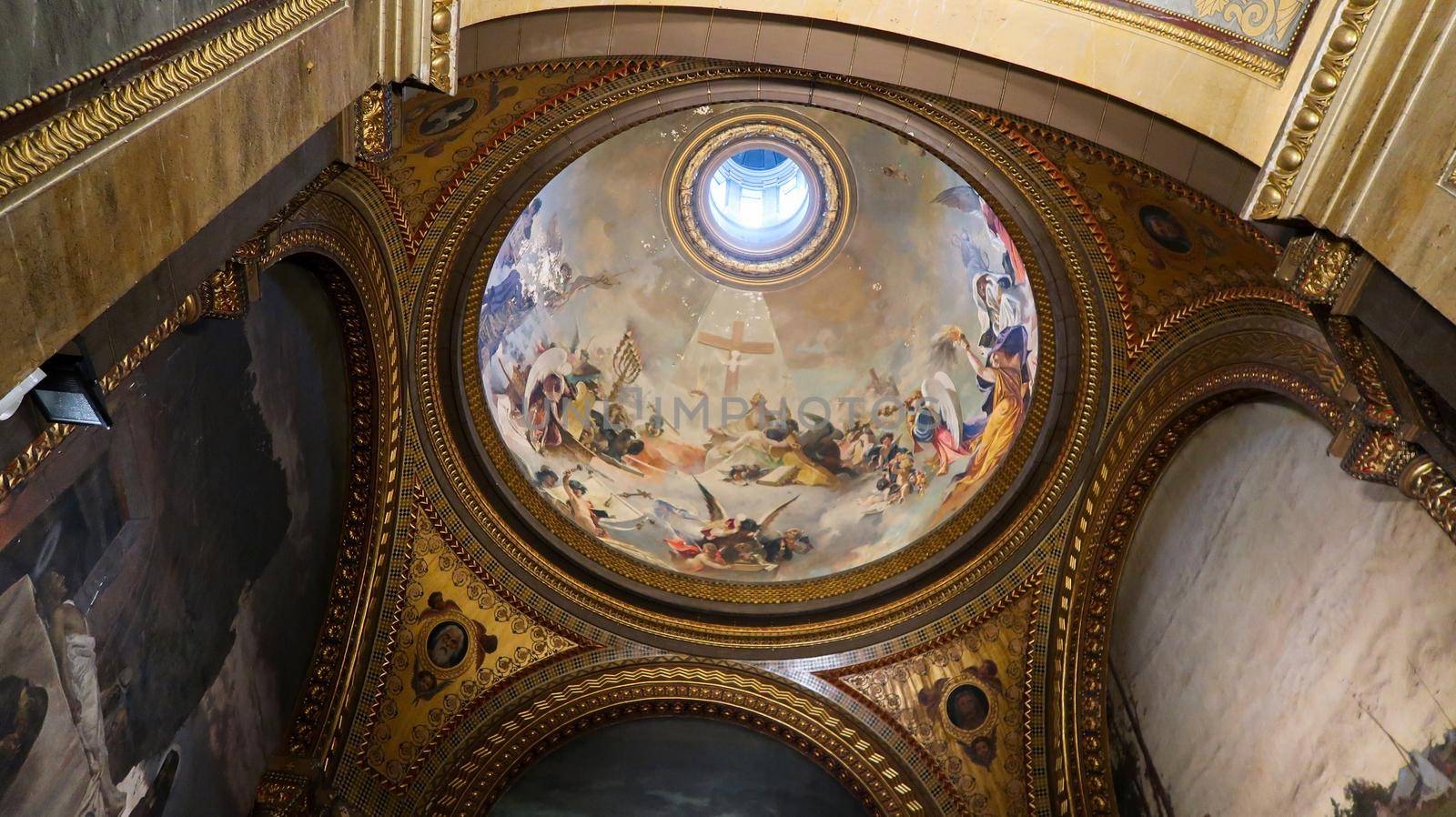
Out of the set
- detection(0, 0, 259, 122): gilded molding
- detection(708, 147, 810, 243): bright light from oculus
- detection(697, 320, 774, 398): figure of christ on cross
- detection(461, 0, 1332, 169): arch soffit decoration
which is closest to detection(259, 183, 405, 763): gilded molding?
detection(461, 0, 1332, 169): arch soffit decoration

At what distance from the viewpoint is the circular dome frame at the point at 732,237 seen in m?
11.7

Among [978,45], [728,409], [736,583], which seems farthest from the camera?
[728,409]

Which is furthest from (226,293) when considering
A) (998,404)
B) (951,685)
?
(951,685)

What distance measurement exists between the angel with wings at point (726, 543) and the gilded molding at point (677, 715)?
1116 mm

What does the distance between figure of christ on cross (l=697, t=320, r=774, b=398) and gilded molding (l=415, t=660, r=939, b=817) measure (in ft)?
9.63

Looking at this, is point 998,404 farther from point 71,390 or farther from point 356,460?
point 71,390

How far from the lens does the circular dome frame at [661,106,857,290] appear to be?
11.7 m

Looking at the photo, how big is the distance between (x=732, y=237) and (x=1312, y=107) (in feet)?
26.6

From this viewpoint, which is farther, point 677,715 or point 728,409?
point 728,409

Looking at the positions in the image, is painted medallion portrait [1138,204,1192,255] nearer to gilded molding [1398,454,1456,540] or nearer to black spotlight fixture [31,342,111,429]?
gilded molding [1398,454,1456,540]

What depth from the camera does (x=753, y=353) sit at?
40.7 ft

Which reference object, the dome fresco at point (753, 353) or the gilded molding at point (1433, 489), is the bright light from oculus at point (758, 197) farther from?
the gilded molding at point (1433, 489)

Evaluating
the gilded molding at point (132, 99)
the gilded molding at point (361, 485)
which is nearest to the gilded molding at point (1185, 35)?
the gilded molding at point (132, 99)

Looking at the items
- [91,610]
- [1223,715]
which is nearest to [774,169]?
[1223,715]
